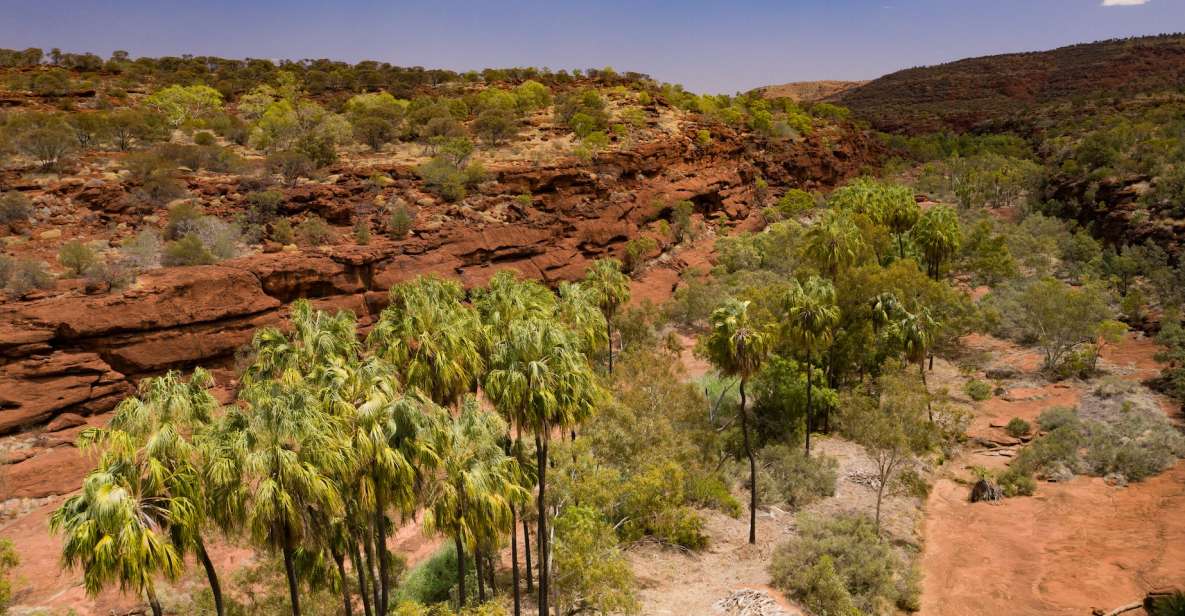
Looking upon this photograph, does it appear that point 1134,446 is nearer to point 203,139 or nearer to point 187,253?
point 187,253

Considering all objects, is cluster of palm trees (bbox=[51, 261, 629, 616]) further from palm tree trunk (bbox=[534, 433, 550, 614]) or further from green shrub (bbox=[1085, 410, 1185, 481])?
green shrub (bbox=[1085, 410, 1185, 481])

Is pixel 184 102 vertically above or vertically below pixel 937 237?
above

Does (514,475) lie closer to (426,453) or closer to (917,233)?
(426,453)

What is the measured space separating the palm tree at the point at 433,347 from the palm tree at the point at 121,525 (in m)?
7.27

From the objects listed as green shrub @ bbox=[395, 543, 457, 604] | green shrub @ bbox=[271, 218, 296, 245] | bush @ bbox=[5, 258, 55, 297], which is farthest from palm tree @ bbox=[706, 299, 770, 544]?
bush @ bbox=[5, 258, 55, 297]

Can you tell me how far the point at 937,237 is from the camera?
43406mm

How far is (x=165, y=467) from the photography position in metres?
12.3

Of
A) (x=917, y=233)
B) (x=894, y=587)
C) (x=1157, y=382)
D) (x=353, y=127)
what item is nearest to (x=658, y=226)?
(x=917, y=233)

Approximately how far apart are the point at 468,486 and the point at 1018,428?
28493 millimetres

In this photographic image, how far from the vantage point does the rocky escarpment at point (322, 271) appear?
88.0 feet

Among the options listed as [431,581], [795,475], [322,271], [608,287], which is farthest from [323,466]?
[322,271]

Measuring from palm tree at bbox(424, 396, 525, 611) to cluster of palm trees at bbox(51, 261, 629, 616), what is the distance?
0.10 feet

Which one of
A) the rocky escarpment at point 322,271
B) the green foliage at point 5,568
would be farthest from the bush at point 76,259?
the green foliage at point 5,568

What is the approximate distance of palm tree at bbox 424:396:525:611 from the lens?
13930 millimetres
